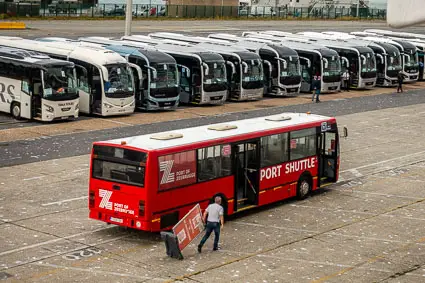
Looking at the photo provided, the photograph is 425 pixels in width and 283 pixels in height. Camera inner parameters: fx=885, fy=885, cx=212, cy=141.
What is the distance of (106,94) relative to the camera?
1529 inches

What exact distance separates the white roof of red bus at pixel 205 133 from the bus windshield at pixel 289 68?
2301 centimetres

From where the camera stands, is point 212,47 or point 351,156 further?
point 212,47

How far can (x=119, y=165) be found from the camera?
1984 centimetres

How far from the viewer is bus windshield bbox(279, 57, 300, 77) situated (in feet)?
160

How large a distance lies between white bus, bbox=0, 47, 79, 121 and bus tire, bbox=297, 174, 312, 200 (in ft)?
48.8

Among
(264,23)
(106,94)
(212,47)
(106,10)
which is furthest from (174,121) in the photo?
(264,23)

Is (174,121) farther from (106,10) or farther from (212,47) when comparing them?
(106,10)

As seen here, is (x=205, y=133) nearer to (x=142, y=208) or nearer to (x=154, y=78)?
(x=142, y=208)

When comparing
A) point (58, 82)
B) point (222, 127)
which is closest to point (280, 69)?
point (58, 82)

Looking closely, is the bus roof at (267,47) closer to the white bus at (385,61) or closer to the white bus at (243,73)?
the white bus at (243,73)

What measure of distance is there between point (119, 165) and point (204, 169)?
7.38 feet

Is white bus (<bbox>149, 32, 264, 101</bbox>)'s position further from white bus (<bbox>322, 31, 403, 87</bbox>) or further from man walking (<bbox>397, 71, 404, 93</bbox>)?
white bus (<bbox>322, 31, 403, 87</bbox>)

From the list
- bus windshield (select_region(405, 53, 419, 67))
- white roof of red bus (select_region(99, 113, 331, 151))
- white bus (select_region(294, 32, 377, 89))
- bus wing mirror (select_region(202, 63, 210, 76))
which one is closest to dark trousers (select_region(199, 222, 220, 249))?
white roof of red bus (select_region(99, 113, 331, 151))

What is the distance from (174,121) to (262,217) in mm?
17036
